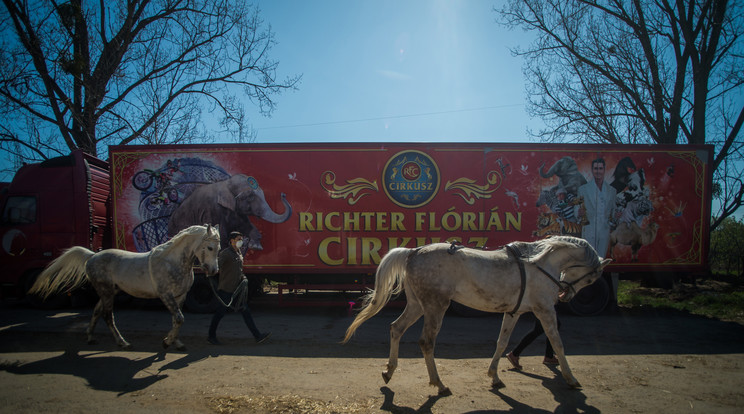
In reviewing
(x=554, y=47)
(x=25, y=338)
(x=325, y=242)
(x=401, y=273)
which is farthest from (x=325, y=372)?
(x=554, y=47)

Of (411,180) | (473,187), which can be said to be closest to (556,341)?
(473,187)

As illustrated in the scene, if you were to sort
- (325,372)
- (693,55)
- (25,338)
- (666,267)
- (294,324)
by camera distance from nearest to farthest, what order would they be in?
(325,372) < (25,338) < (294,324) < (666,267) < (693,55)

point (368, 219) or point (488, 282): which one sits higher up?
point (368, 219)

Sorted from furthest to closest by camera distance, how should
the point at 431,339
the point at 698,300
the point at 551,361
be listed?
1. the point at 698,300
2. the point at 551,361
3. the point at 431,339

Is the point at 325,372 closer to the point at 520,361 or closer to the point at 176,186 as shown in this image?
the point at 520,361

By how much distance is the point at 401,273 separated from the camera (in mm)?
4371

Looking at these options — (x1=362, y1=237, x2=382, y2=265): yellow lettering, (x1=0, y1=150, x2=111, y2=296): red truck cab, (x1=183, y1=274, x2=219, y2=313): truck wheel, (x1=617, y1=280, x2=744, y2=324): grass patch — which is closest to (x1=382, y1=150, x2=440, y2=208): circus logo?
(x1=362, y1=237, x2=382, y2=265): yellow lettering

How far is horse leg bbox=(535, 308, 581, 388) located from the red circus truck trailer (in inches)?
144

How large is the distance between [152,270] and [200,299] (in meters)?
2.74

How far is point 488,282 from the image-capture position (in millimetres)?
4117

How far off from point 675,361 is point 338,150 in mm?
6609

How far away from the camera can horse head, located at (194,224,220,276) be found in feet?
17.3

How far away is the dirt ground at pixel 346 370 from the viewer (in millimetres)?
3689

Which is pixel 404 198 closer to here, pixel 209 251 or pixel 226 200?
pixel 226 200
